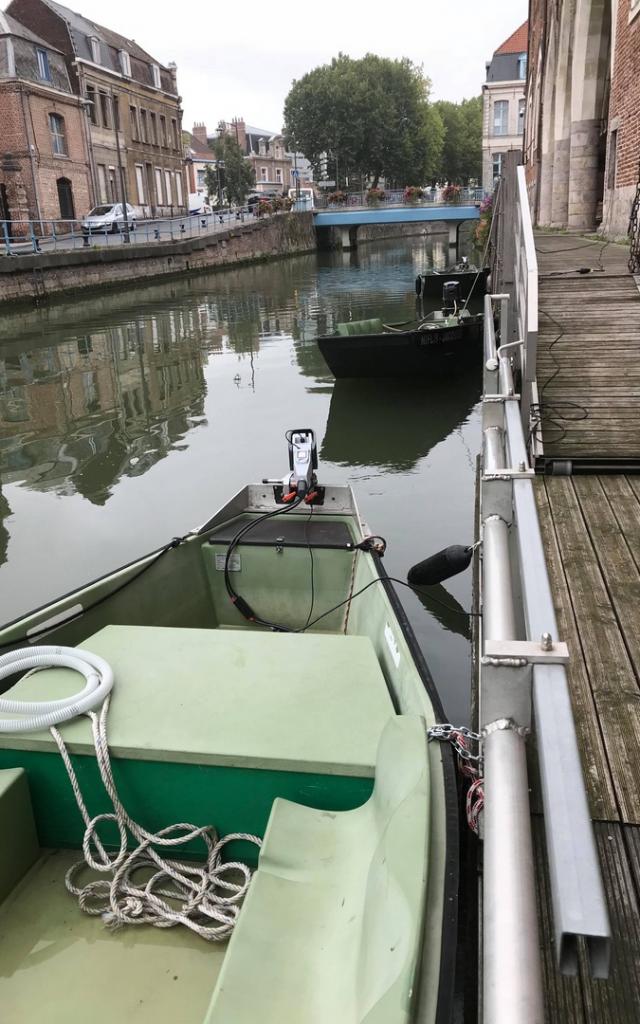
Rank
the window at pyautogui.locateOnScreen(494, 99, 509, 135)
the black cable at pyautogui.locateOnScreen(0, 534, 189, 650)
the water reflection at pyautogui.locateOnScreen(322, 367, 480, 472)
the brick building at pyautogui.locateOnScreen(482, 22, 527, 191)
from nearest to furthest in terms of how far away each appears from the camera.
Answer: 1. the black cable at pyautogui.locateOnScreen(0, 534, 189, 650)
2. the water reflection at pyautogui.locateOnScreen(322, 367, 480, 472)
3. the brick building at pyautogui.locateOnScreen(482, 22, 527, 191)
4. the window at pyautogui.locateOnScreen(494, 99, 509, 135)

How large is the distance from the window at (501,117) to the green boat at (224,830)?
67758 millimetres

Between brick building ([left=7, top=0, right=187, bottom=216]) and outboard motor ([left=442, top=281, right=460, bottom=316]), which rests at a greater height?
brick building ([left=7, top=0, right=187, bottom=216])

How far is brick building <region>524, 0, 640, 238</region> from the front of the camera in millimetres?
11672

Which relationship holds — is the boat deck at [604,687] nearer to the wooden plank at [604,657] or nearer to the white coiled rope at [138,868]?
the wooden plank at [604,657]

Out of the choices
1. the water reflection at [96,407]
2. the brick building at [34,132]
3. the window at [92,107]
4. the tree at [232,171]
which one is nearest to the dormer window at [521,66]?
the tree at [232,171]

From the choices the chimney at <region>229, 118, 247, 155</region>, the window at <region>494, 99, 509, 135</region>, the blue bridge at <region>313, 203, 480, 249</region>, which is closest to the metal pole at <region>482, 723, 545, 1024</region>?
the blue bridge at <region>313, 203, 480, 249</region>

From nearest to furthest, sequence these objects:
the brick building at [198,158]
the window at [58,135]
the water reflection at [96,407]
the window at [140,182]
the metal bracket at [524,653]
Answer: the metal bracket at [524,653], the water reflection at [96,407], the window at [58,135], the window at [140,182], the brick building at [198,158]

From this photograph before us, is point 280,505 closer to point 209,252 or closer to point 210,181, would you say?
point 209,252

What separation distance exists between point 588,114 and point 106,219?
79.2 feet

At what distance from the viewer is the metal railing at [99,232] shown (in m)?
27.4

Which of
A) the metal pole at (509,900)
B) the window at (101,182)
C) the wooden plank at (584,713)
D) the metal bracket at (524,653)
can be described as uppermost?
the window at (101,182)

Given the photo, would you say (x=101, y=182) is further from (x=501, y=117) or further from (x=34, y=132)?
(x=501, y=117)

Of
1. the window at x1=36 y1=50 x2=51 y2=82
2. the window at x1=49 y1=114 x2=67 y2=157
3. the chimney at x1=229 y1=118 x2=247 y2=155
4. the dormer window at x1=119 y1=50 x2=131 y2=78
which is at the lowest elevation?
the window at x1=49 y1=114 x2=67 y2=157

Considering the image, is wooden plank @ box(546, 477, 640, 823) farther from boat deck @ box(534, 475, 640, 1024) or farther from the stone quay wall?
the stone quay wall
